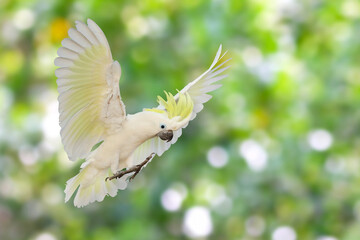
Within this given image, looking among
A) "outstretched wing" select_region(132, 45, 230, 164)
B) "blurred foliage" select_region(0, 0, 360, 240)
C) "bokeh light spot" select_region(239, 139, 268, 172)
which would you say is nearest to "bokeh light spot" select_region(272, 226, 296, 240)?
"blurred foliage" select_region(0, 0, 360, 240)

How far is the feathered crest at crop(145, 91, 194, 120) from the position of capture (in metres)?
0.15

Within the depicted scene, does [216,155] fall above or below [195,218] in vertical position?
above

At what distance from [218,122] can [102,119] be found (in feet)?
3.38

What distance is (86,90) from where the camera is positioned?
5.9 inches

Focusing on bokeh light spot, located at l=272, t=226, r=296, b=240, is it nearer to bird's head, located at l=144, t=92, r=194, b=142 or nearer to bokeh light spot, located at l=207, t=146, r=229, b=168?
bokeh light spot, located at l=207, t=146, r=229, b=168

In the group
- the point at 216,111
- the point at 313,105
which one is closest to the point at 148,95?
the point at 216,111

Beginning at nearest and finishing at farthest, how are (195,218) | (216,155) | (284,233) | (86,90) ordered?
(86,90), (195,218), (216,155), (284,233)

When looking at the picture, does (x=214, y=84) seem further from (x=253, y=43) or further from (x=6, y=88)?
(x=253, y=43)

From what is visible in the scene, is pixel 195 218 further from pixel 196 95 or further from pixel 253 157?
pixel 196 95

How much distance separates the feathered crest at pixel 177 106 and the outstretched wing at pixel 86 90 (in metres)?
0.01

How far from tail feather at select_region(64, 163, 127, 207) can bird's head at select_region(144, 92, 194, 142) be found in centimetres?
2

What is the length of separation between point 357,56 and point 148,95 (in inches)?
31.1

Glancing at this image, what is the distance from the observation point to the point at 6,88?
95 centimetres

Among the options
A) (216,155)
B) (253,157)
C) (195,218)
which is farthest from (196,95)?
(253,157)
